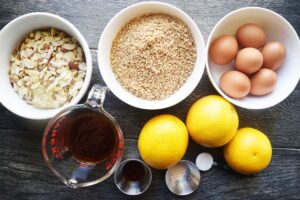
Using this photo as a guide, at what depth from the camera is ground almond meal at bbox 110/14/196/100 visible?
1063 mm

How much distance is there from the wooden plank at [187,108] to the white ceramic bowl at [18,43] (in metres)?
0.10

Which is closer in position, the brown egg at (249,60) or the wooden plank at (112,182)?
the brown egg at (249,60)

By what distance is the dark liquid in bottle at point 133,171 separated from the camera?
112cm

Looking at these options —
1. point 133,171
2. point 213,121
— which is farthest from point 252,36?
point 133,171

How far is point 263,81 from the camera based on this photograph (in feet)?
3.45

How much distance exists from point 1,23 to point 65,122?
13.8 inches

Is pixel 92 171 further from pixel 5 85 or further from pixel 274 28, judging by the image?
pixel 274 28

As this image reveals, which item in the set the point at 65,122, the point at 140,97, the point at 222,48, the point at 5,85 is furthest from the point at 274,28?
the point at 5,85

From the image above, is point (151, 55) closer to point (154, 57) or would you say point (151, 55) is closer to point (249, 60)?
point (154, 57)

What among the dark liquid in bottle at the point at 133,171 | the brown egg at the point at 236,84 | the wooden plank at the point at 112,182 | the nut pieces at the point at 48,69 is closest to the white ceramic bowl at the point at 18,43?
the nut pieces at the point at 48,69

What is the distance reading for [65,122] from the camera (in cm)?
104

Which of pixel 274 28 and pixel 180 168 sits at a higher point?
pixel 274 28

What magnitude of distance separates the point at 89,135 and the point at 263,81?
1.50 feet

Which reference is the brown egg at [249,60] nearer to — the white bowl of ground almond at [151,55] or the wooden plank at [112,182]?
the white bowl of ground almond at [151,55]
